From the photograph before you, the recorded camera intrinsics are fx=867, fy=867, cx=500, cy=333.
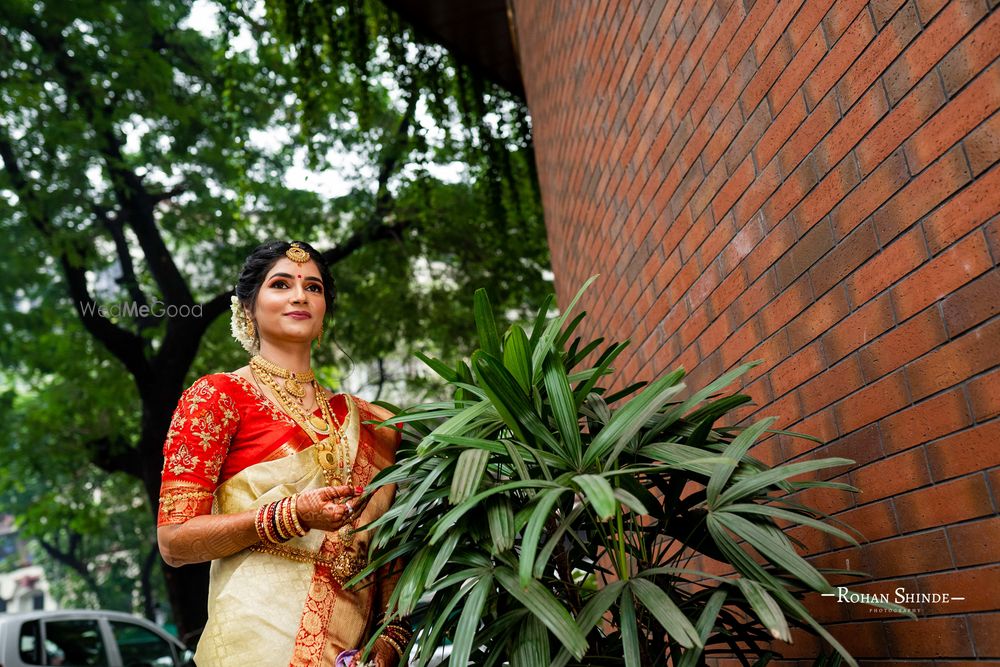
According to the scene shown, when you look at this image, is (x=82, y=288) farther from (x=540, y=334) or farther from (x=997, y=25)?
(x=997, y=25)

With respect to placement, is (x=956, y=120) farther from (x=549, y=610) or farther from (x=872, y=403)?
(x=549, y=610)

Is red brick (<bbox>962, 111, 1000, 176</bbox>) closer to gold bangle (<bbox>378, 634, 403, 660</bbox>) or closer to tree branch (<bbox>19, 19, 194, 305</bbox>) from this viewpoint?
gold bangle (<bbox>378, 634, 403, 660</bbox>)

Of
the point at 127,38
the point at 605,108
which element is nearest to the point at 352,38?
the point at 127,38

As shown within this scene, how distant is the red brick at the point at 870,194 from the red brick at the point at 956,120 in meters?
0.04

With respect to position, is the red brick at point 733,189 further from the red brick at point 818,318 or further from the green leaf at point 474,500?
the green leaf at point 474,500

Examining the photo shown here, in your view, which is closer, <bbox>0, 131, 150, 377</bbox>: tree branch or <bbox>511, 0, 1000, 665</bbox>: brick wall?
<bbox>511, 0, 1000, 665</bbox>: brick wall

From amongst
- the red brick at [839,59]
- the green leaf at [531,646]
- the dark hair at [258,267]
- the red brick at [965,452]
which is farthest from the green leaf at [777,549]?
the dark hair at [258,267]

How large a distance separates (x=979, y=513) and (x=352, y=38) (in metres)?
7.55

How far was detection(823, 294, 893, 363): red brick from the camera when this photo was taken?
1.82 m

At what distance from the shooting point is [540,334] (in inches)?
87.0

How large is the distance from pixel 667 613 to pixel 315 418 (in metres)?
1.23

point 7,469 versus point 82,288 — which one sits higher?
point 82,288

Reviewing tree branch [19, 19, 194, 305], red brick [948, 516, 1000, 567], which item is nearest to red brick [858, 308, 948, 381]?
red brick [948, 516, 1000, 567]

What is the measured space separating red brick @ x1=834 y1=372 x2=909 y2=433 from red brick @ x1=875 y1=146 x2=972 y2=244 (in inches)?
11.9
